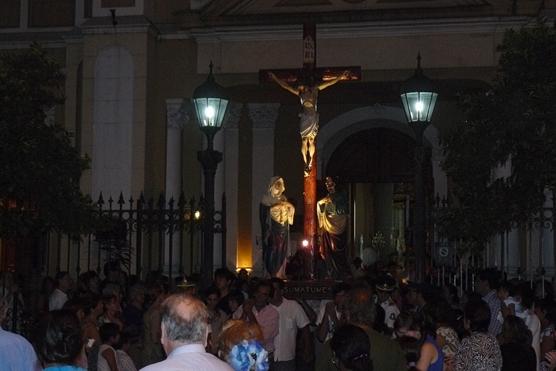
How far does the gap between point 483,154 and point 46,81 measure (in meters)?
6.24

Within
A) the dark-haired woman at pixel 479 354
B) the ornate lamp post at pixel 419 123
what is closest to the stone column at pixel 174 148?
the ornate lamp post at pixel 419 123

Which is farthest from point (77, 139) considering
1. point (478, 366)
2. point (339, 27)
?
point (478, 366)

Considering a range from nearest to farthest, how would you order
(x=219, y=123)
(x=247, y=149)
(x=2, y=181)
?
1. (x=2, y=181)
2. (x=219, y=123)
3. (x=247, y=149)

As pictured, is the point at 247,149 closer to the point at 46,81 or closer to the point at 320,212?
the point at 320,212

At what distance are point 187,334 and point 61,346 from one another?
1081 millimetres

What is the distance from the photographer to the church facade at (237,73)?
67.9ft

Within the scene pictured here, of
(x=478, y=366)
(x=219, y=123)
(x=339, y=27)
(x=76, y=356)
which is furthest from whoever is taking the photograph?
A: (x=339, y=27)

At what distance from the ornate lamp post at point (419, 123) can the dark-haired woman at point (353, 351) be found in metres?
7.46

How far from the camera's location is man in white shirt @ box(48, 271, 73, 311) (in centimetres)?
1309

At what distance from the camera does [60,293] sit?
1328cm

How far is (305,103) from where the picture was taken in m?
16.7

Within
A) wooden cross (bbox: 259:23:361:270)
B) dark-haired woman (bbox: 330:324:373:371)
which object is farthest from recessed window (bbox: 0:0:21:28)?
dark-haired woman (bbox: 330:324:373:371)

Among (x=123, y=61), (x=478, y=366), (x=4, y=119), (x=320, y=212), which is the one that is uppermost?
(x=123, y=61)

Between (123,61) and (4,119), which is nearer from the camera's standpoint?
(4,119)
